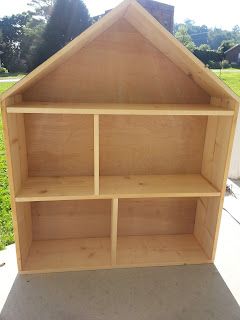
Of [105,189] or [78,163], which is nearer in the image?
[105,189]

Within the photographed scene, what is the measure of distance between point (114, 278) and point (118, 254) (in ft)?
0.67

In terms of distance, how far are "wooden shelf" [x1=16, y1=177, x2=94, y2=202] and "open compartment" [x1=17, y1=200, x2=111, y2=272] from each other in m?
0.17

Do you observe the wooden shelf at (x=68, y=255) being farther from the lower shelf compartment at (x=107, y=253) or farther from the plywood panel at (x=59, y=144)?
the plywood panel at (x=59, y=144)

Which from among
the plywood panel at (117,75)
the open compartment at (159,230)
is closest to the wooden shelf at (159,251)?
the open compartment at (159,230)

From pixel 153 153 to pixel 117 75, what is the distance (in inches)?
21.8

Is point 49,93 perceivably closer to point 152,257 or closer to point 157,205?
point 157,205

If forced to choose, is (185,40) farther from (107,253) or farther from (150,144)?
(107,253)

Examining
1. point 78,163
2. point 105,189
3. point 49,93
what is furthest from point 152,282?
point 49,93

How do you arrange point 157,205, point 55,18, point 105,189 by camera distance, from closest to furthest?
point 105,189
point 157,205
point 55,18

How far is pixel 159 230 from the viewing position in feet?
6.88

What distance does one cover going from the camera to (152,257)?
185 cm

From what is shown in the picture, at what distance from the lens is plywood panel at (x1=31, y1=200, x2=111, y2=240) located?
1.93m

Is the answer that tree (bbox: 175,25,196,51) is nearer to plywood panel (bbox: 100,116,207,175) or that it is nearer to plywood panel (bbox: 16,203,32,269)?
plywood panel (bbox: 100,116,207,175)

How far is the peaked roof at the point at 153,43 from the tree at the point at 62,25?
15.9 metres
